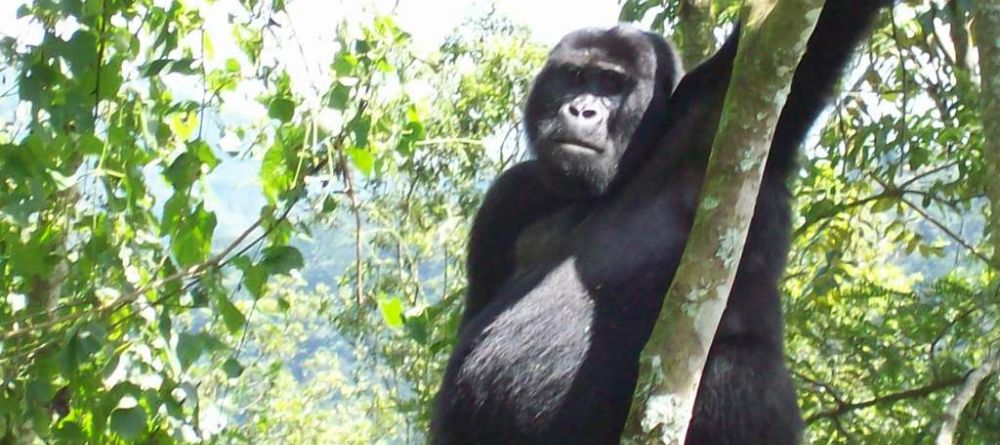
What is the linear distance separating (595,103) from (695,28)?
95 cm

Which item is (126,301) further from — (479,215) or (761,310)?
(761,310)

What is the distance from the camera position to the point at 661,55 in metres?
4.46

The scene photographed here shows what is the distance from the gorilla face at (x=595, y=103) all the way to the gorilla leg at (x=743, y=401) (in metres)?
0.80

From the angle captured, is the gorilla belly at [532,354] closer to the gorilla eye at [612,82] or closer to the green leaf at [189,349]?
the gorilla eye at [612,82]

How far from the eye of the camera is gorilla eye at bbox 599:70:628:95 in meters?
4.33

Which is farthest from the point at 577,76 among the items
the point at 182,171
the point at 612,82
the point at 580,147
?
the point at 182,171

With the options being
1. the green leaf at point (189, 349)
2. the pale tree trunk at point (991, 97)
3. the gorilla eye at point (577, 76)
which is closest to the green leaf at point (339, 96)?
the green leaf at point (189, 349)

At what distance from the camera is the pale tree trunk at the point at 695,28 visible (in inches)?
195

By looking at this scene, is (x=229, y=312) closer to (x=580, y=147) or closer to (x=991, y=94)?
(x=580, y=147)

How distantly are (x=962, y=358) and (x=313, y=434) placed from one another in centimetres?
1347

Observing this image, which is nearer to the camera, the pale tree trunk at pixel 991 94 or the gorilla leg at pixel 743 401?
the gorilla leg at pixel 743 401

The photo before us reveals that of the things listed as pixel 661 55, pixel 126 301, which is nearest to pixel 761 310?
pixel 661 55

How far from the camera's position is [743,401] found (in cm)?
365

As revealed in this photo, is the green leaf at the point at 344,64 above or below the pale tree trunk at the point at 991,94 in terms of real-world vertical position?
below
